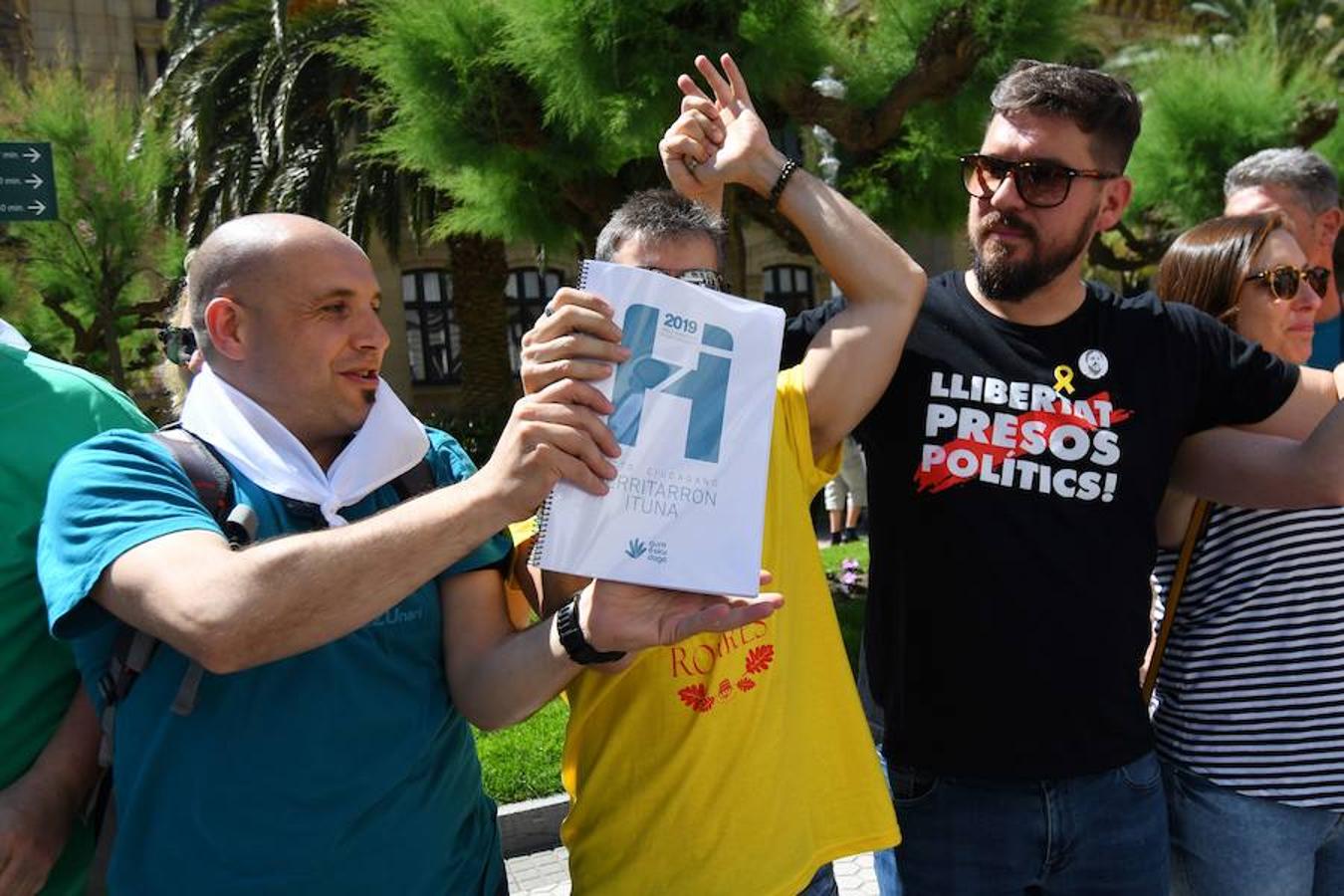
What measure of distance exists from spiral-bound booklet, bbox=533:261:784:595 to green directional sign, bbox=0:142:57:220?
17.8 feet

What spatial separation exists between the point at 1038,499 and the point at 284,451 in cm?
142

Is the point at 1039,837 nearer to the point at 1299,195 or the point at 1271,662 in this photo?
the point at 1271,662

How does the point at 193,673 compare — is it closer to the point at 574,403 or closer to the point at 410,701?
the point at 410,701

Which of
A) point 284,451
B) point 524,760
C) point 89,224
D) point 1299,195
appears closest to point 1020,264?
point 284,451

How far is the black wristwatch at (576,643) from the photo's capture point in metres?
1.67

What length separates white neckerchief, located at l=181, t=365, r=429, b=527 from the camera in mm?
1735

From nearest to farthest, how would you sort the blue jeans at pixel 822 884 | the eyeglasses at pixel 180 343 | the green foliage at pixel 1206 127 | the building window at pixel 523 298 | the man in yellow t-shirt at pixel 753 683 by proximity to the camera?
the man in yellow t-shirt at pixel 753 683
the blue jeans at pixel 822 884
the eyeglasses at pixel 180 343
the green foliage at pixel 1206 127
the building window at pixel 523 298

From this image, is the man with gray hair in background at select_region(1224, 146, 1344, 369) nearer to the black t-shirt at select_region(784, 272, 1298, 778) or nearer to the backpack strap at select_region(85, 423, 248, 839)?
the black t-shirt at select_region(784, 272, 1298, 778)

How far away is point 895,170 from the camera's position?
892 cm

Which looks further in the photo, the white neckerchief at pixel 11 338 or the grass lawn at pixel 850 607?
the grass lawn at pixel 850 607

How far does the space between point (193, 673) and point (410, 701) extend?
1.10ft

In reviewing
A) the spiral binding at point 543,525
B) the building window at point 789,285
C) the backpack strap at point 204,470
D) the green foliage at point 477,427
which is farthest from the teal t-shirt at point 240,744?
the building window at point 789,285

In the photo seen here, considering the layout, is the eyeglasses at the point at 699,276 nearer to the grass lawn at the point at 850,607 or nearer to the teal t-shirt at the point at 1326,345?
the teal t-shirt at the point at 1326,345

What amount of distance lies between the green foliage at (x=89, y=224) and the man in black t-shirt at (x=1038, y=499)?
1305cm
